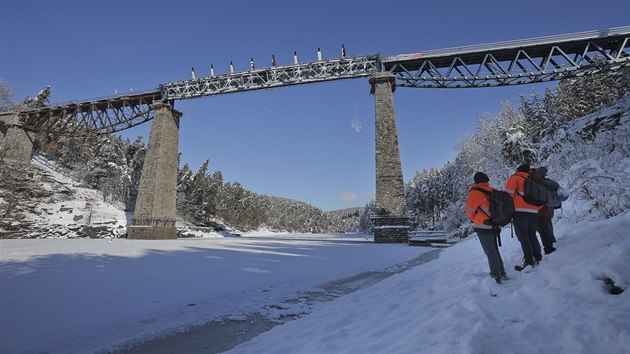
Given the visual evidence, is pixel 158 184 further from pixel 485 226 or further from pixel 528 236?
pixel 528 236

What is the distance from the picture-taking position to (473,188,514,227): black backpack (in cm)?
437

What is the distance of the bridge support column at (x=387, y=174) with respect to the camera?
17328mm

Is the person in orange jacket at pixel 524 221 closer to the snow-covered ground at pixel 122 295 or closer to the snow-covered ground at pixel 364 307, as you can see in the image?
the snow-covered ground at pixel 364 307

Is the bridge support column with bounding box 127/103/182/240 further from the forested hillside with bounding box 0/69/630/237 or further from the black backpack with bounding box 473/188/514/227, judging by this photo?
the black backpack with bounding box 473/188/514/227

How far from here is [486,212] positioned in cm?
455

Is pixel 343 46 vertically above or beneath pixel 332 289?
above

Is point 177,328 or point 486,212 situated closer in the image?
point 177,328

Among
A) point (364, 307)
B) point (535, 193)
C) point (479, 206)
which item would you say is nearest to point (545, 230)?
point (535, 193)

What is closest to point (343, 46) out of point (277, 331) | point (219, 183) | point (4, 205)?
point (277, 331)

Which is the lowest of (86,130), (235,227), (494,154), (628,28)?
(235,227)

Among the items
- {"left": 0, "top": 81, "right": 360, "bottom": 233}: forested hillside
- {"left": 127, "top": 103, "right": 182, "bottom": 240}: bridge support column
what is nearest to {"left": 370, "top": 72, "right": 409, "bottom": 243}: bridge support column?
{"left": 127, "top": 103, "right": 182, "bottom": 240}: bridge support column

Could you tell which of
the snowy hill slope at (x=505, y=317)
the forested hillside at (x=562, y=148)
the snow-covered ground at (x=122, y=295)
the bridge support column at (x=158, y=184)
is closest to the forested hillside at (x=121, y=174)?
the bridge support column at (x=158, y=184)

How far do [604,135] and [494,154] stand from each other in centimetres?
1870

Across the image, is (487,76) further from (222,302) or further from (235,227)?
(235,227)
